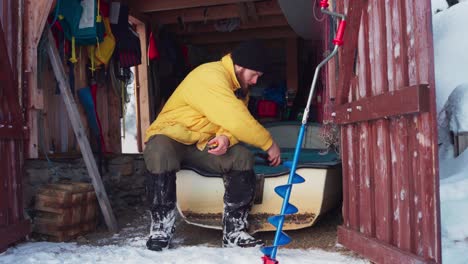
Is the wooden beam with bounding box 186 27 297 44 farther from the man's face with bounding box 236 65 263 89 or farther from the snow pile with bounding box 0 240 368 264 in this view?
the snow pile with bounding box 0 240 368 264

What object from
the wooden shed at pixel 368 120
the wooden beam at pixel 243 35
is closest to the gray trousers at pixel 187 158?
the wooden shed at pixel 368 120

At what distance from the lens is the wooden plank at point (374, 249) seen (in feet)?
6.03

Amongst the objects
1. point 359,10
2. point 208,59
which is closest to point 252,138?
point 359,10

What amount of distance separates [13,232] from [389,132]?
7.32 ft

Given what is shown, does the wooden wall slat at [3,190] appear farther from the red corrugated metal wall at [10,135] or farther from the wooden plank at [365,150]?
the wooden plank at [365,150]

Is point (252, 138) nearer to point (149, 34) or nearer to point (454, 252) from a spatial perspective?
point (454, 252)

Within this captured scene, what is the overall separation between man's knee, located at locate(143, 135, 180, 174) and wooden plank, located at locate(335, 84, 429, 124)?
→ 3.38 ft

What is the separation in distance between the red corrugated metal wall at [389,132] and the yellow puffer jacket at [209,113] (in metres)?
0.53

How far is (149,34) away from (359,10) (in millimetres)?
4192

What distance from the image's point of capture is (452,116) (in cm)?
346

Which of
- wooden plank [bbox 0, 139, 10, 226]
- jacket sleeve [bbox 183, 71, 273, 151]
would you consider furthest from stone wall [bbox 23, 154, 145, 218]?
jacket sleeve [bbox 183, 71, 273, 151]

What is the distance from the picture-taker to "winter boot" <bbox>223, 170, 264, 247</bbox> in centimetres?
288

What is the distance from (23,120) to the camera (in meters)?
2.94

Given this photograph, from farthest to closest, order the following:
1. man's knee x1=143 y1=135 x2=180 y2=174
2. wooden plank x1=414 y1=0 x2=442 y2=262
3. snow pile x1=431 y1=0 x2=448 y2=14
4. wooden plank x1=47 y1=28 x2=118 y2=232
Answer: snow pile x1=431 y1=0 x2=448 y2=14
wooden plank x1=47 y1=28 x2=118 y2=232
man's knee x1=143 y1=135 x2=180 y2=174
wooden plank x1=414 y1=0 x2=442 y2=262
